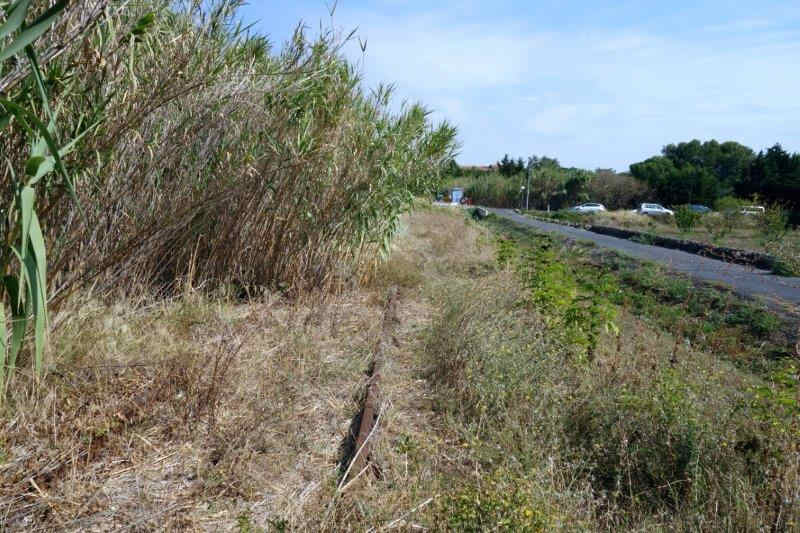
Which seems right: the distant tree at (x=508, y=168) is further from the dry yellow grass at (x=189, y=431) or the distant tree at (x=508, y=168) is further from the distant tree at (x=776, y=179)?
the dry yellow grass at (x=189, y=431)

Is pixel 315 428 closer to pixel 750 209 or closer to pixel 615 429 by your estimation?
pixel 615 429

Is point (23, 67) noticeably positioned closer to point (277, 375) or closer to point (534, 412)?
point (277, 375)

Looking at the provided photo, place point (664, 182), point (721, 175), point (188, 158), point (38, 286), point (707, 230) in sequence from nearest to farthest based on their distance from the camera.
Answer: point (38, 286) → point (188, 158) → point (707, 230) → point (664, 182) → point (721, 175)

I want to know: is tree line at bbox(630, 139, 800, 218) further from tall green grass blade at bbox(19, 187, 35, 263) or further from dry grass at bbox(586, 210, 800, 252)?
tall green grass blade at bbox(19, 187, 35, 263)

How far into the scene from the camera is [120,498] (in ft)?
Answer: 9.32

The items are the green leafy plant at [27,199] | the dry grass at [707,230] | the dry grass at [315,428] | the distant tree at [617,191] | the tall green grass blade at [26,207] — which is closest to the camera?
the green leafy plant at [27,199]

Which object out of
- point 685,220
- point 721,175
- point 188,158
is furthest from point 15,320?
point 721,175

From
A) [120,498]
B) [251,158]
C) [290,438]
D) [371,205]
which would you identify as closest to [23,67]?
[120,498]

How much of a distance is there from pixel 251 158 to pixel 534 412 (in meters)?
3.43

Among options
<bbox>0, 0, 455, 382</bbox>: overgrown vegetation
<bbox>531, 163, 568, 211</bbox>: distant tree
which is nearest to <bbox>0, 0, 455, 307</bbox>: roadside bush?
<bbox>0, 0, 455, 382</bbox>: overgrown vegetation

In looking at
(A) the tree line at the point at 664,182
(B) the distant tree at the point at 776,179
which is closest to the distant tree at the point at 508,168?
(A) the tree line at the point at 664,182

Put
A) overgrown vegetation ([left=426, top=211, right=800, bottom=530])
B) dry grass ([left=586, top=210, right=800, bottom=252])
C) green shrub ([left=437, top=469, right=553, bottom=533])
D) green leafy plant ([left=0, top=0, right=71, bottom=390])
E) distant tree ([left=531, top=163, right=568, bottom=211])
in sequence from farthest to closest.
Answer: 1. distant tree ([left=531, top=163, right=568, bottom=211])
2. dry grass ([left=586, top=210, right=800, bottom=252])
3. overgrown vegetation ([left=426, top=211, right=800, bottom=530])
4. green shrub ([left=437, top=469, right=553, bottom=533])
5. green leafy plant ([left=0, top=0, right=71, bottom=390])

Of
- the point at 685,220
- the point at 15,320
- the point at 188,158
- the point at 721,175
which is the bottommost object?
the point at 685,220

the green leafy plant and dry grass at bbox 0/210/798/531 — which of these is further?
dry grass at bbox 0/210/798/531
